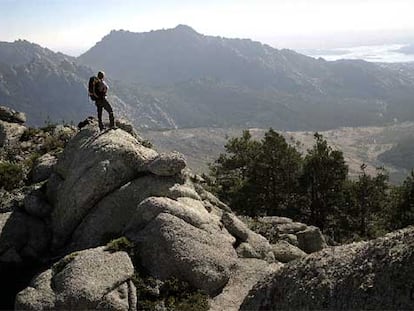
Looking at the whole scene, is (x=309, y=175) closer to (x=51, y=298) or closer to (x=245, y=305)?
(x=51, y=298)

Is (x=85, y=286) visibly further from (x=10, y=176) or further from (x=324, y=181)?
(x=324, y=181)

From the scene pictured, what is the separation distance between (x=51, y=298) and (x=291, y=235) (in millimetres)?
20454

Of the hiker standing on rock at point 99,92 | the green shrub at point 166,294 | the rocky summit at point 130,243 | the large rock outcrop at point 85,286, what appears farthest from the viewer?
the hiker standing on rock at point 99,92

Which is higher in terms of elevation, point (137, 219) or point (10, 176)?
point (10, 176)

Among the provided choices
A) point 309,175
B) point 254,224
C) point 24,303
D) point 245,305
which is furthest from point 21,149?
point 245,305

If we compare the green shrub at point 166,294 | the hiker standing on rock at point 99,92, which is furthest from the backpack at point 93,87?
the green shrub at point 166,294

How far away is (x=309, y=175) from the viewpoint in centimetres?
7025

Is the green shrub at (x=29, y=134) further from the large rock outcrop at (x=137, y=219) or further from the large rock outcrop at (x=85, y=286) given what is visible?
the large rock outcrop at (x=85, y=286)

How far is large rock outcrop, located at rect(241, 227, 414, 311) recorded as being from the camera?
11.0 meters

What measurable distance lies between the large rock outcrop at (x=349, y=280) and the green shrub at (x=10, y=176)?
29.0 meters

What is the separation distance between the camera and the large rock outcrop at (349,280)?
1095 centimetres

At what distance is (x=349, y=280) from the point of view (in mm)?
11891

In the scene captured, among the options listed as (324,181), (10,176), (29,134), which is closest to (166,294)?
(10,176)

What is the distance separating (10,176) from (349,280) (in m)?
32.3
